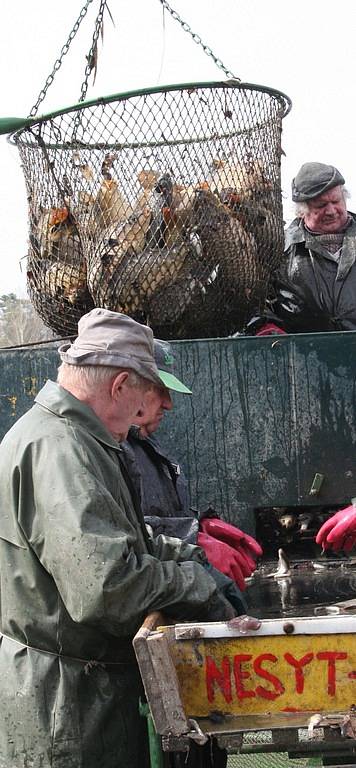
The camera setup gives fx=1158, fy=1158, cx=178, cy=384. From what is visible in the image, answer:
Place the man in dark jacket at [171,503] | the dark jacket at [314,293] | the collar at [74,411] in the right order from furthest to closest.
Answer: the dark jacket at [314,293] → the man in dark jacket at [171,503] → the collar at [74,411]

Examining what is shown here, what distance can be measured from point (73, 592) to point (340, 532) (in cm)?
171

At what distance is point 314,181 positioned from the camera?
537 centimetres

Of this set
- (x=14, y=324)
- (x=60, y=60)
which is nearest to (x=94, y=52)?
(x=60, y=60)

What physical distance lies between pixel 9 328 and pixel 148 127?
101ft

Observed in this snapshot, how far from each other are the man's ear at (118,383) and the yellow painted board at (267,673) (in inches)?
27.6

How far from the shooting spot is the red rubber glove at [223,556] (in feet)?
12.4

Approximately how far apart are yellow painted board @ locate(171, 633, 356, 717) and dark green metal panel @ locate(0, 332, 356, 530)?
1.88 meters

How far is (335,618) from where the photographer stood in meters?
2.63

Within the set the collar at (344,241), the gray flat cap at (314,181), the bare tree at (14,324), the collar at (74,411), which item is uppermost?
the gray flat cap at (314,181)

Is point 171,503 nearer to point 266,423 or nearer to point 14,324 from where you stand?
point 266,423

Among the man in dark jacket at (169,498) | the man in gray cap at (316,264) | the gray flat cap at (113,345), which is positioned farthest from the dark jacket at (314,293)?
the gray flat cap at (113,345)

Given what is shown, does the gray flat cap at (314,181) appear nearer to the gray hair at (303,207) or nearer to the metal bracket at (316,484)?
the gray hair at (303,207)

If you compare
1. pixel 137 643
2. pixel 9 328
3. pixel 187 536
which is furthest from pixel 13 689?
pixel 9 328

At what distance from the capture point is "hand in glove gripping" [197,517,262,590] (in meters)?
3.79
